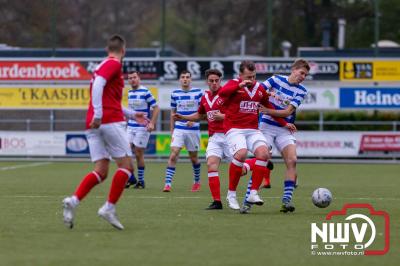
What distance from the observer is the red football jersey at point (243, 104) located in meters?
12.7

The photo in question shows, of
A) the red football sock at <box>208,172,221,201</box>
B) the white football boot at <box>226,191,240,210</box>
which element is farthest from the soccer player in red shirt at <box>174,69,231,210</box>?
the white football boot at <box>226,191,240,210</box>

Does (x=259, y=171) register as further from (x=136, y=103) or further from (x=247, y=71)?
(x=136, y=103)

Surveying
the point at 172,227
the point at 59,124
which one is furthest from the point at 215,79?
the point at 59,124

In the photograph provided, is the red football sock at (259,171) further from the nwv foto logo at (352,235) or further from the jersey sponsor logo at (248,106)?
the nwv foto logo at (352,235)

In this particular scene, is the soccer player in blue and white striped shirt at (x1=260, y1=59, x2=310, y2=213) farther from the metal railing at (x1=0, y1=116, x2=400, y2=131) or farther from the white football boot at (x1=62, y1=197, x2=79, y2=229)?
the metal railing at (x1=0, y1=116, x2=400, y2=131)

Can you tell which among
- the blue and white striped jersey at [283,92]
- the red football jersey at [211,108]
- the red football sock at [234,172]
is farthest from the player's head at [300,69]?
the red football jersey at [211,108]

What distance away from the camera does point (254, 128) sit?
12.9 meters

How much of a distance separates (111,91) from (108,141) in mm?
544

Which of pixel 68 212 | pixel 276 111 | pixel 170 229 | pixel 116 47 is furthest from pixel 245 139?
pixel 68 212

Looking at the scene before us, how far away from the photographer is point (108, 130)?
34.7 ft

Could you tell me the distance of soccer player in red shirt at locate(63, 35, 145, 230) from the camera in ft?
34.3

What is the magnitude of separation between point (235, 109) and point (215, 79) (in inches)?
85.0

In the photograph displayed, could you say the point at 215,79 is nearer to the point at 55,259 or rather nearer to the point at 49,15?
the point at 55,259

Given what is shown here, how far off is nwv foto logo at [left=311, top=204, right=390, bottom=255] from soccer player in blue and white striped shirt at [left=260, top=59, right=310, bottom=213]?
1.28 m
